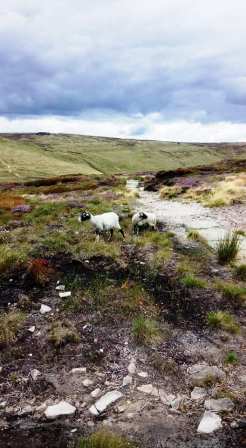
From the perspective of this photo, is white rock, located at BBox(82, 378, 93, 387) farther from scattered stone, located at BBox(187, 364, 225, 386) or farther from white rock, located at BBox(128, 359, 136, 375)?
scattered stone, located at BBox(187, 364, 225, 386)

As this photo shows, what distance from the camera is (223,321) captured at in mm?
8961

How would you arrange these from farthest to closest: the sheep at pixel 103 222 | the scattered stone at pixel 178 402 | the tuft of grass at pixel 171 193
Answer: the tuft of grass at pixel 171 193, the sheep at pixel 103 222, the scattered stone at pixel 178 402

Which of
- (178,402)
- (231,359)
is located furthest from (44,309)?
(231,359)

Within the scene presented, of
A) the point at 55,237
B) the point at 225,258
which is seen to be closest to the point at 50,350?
the point at 225,258

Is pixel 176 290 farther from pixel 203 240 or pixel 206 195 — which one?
pixel 206 195

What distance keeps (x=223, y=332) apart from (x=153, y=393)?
262 cm

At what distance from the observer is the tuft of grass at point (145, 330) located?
8.34 m

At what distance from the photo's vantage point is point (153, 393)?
22.0 feet

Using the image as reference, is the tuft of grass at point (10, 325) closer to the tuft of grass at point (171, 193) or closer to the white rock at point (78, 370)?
the white rock at point (78, 370)

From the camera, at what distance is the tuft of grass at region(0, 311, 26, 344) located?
8.48 metres

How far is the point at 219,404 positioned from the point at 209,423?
516 millimetres

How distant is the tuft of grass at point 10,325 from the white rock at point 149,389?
3.13m

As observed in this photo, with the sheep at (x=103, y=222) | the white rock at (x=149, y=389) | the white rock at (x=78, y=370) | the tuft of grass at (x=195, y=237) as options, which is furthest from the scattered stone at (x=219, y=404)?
the sheep at (x=103, y=222)

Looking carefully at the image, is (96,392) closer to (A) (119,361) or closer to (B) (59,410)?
(B) (59,410)
